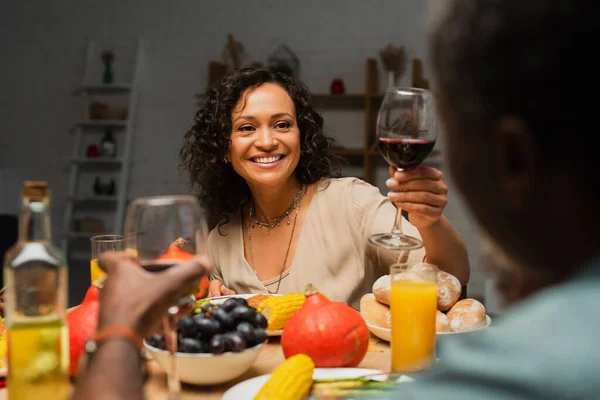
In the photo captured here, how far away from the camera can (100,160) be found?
18.4ft

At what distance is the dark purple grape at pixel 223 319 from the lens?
112 cm

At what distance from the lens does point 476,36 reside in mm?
533

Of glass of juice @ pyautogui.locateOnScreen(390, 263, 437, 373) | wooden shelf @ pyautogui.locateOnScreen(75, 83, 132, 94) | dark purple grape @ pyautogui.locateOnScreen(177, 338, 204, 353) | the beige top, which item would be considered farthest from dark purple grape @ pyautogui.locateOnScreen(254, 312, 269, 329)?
wooden shelf @ pyautogui.locateOnScreen(75, 83, 132, 94)

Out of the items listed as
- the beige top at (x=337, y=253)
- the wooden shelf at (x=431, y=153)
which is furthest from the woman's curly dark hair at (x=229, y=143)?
the wooden shelf at (x=431, y=153)

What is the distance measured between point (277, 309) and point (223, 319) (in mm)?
279

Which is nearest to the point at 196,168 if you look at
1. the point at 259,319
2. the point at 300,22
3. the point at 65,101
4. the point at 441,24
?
the point at 259,319

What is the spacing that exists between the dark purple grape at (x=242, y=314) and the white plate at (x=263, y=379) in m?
0.10

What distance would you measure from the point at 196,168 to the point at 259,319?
122 cm

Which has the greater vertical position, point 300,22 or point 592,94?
point 300,22

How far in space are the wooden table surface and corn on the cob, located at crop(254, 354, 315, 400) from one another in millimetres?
149

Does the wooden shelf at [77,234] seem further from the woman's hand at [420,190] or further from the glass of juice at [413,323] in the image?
the glass of juice at [413,323]

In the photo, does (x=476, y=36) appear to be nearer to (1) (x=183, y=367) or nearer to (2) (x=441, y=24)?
(2) (x=441, y=24)

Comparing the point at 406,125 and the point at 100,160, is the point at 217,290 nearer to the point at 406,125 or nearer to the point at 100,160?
the point at 406,125

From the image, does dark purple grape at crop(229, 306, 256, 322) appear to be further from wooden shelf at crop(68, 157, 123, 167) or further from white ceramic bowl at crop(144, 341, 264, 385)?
wooden shelf at crop(68, 157, 123, 167)
